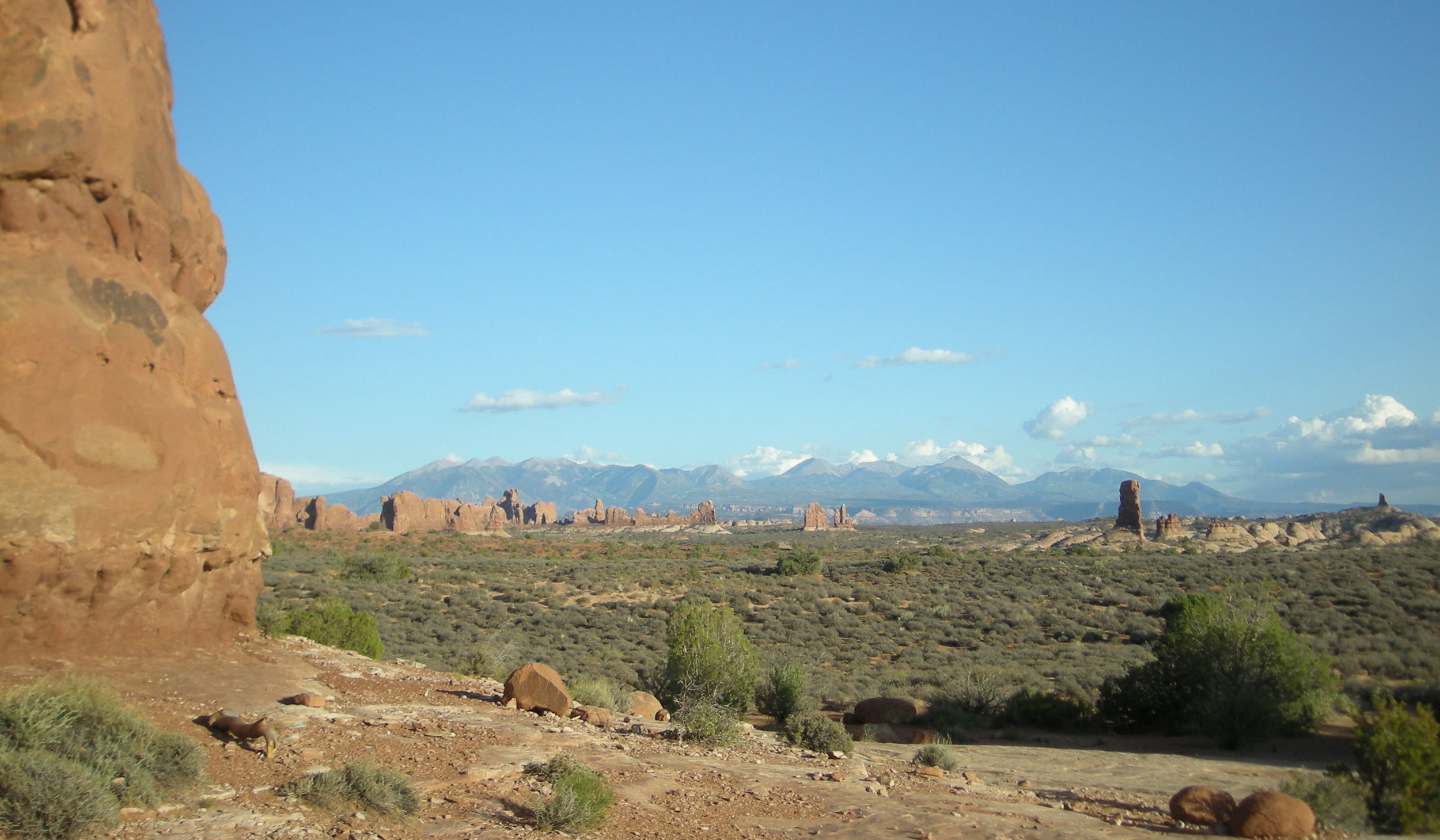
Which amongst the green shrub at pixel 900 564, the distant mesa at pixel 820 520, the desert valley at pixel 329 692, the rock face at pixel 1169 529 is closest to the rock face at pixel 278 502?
the green shrub at pixel 900 564

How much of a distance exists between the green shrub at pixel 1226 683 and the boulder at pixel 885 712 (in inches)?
145

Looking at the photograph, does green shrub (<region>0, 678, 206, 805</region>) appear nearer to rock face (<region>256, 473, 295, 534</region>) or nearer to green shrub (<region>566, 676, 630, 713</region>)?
green shrub (<region>566, 676, 630, 713</region>)

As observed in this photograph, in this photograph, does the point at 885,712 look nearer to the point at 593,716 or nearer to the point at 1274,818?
the point at 593,716

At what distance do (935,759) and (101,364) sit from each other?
10.8 meters

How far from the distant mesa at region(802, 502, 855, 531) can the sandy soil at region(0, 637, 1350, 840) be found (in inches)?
3984

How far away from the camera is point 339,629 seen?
1683cm

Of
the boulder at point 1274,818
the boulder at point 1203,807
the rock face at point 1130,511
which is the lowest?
the boulder at point 1203,807

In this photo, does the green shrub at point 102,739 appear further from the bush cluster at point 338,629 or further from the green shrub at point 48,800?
the bush cluster at point 338,629

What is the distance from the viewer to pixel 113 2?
10.2m

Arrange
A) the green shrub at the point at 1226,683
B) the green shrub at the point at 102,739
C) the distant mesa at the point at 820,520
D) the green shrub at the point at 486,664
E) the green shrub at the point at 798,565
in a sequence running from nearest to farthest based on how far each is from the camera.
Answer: the green shrub at the point at 102,739 < the green shrub at the point at 1226,683 < the green shrub at the point at 486,664 < the green shrub at the point at 798,565 < the distant mesa at the point at 820,520

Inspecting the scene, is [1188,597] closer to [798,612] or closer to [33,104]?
[798,612]

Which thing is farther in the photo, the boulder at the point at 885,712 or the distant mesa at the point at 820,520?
the distant mesa at the point at 820,520

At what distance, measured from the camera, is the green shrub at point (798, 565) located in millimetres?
39875

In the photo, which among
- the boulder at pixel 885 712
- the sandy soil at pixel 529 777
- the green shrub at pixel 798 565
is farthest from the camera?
the green shrub at pixel 798 565
